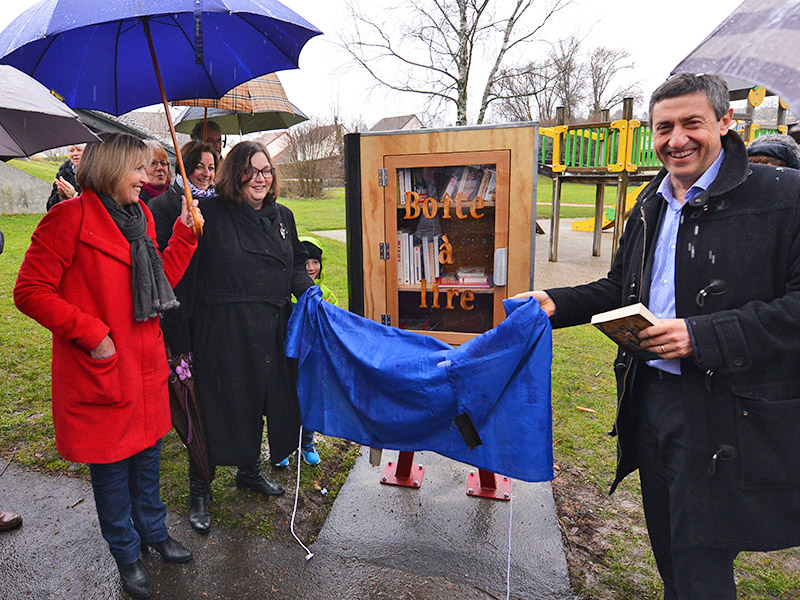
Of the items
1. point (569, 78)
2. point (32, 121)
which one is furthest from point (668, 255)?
point (569, 78)

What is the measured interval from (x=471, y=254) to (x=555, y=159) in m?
9.69

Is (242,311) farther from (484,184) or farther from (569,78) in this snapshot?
(569,78)

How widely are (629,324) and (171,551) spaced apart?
97.7 inches

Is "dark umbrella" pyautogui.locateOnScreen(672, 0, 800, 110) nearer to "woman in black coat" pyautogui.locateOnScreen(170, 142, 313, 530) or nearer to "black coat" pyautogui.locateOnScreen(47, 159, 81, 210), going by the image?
"woman in black coat" pyautogui.locateOnScreen(170, 142, 313, 530)

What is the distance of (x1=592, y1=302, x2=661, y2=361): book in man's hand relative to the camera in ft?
5.61

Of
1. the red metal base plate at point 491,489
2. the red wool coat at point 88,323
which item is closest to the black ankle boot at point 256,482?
the red wool coat at point 88,323

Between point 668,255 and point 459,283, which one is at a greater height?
point 668,255

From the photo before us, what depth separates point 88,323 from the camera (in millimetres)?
2213

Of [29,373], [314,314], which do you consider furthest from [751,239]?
[29,373]

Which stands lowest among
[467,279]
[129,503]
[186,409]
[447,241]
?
[129,503]

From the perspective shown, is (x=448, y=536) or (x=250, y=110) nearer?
(x=448, y=536)

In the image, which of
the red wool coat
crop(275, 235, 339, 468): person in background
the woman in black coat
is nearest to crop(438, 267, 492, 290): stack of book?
crop(275, 235, 339, 468): person in background

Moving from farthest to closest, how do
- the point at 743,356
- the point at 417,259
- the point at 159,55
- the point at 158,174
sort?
1. the point at 158,174
2. the point at 417,259
3. the point at 159,55
4. the point at 743,356

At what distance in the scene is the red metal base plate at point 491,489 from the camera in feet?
11.0
